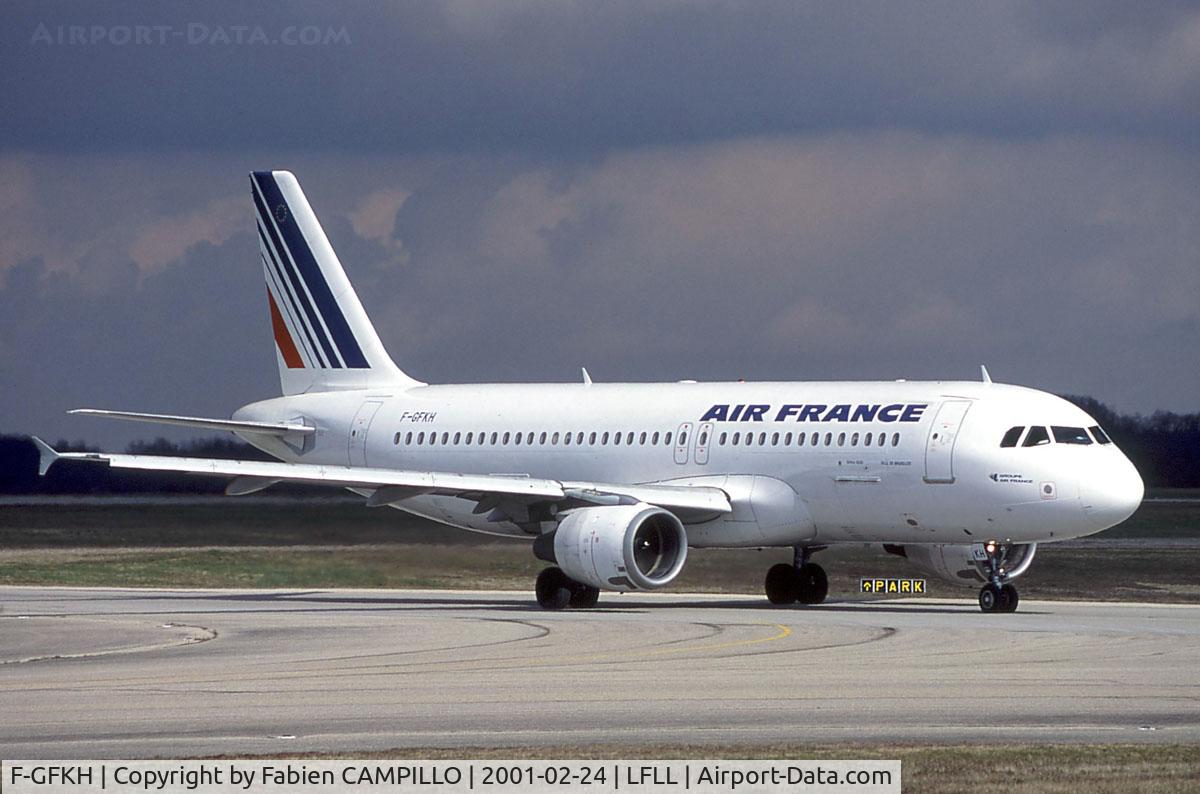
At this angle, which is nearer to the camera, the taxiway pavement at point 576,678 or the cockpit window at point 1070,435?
the taxiway pavement at point 576,678

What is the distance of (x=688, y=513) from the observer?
130 feet

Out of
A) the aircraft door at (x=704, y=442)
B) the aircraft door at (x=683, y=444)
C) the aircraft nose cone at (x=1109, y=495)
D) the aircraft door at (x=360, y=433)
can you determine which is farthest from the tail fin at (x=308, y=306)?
the aircraft nose cone at (x=1109, y=495)

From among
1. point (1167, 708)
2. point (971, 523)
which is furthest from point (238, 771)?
point (971, 523)

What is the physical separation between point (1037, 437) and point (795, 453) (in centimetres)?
464

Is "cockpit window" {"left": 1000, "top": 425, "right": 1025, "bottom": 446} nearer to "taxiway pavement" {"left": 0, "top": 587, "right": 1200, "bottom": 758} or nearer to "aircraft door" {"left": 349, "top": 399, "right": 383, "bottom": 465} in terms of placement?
"taxiway pavement" {"left": 0, "top": 587, "right": 1200, "bottom": 758}

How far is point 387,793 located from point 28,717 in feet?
19.7

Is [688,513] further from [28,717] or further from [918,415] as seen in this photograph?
[28,717]

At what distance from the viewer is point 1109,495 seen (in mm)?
36031

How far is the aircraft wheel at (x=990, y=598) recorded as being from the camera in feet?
120

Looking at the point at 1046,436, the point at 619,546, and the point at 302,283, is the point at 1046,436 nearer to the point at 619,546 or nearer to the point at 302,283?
the point at 619,546

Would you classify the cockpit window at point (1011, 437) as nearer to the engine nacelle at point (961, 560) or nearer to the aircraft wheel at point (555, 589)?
the engine nacelle at point (961, 560)

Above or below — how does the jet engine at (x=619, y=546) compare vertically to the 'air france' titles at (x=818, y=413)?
below

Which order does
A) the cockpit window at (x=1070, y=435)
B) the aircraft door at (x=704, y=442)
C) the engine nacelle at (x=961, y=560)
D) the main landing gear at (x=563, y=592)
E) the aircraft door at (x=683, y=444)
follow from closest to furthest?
the cockpit window at (x=1070, y=435), the main landing gear at (x=563, y=592), the engine nacelle at (x=961, y=560), the aircraft door at (x=704, y=442), the aircraft door at (x=683, y=444)

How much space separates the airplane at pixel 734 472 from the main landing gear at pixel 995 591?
1.6 inches
